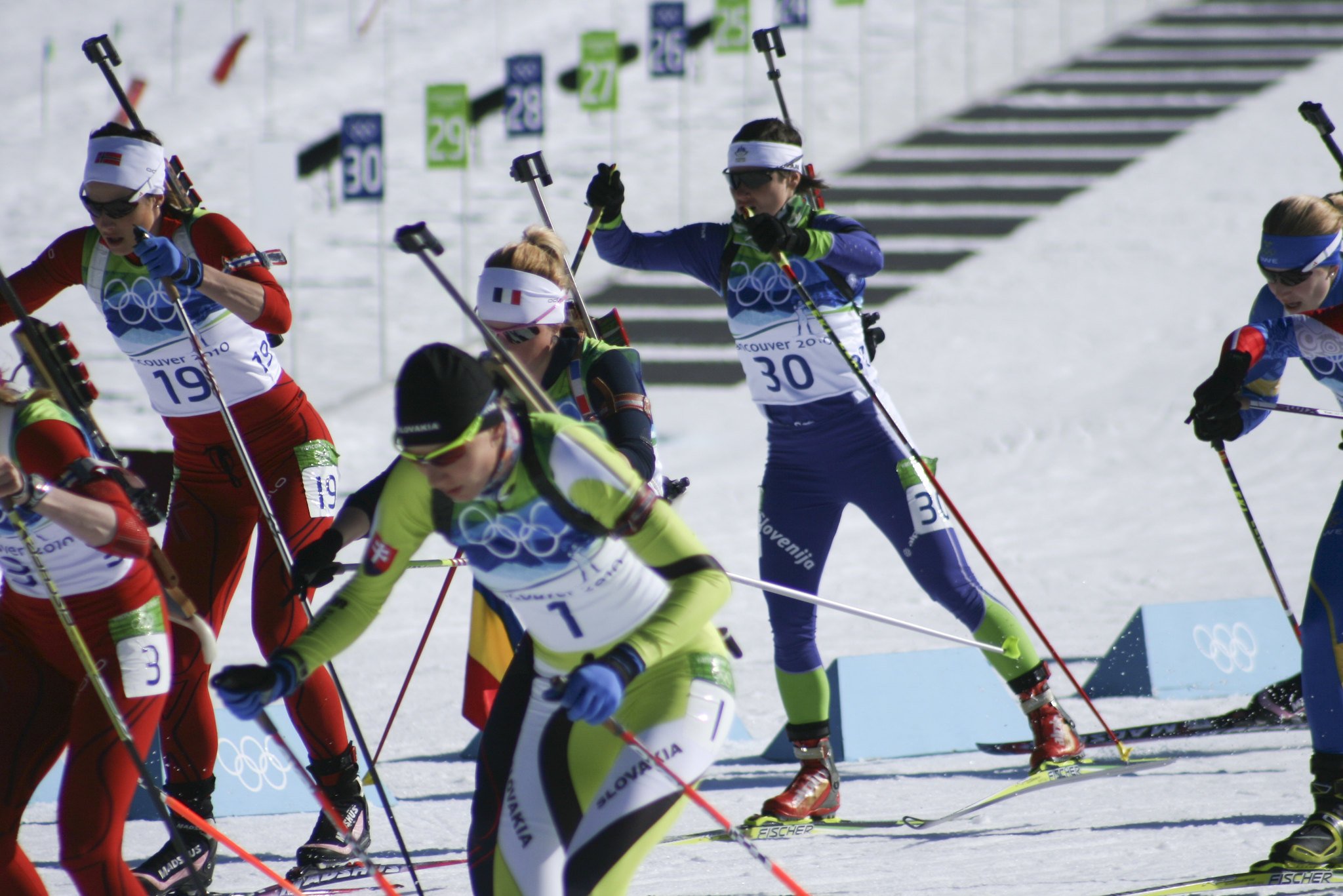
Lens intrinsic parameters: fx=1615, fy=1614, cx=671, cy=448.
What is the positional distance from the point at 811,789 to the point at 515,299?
1.94 m

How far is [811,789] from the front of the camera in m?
5.24

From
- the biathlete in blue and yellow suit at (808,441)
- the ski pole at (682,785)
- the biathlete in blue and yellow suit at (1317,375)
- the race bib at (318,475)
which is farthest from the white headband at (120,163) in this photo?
the biathlete in blue and yellow suit at (1317,375)

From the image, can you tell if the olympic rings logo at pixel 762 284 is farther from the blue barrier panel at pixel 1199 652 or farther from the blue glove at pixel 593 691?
the blue barrier panel at pixel 1199 652

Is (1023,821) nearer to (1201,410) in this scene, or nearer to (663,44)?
(1201,410)

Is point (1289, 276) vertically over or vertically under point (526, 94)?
over

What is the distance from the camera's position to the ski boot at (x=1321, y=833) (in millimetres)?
4086

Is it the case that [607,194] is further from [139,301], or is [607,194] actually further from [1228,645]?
[1228,645]

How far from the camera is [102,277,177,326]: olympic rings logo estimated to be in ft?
15.4

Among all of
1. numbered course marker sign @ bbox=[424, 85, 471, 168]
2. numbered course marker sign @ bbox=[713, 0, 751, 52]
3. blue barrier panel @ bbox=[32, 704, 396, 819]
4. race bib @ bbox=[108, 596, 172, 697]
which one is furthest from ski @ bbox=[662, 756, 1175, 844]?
numbered course marker sign @ bbox=[713, 0, 751, 52]

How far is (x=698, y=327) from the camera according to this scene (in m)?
15.7

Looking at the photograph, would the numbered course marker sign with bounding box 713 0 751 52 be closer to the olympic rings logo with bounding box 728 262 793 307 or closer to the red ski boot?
the olympic rings logo with bounding box 728 262 793 307

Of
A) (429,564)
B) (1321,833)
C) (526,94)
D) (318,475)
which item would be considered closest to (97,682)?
(429,564)

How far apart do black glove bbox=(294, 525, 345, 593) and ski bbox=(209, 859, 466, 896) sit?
0.97m

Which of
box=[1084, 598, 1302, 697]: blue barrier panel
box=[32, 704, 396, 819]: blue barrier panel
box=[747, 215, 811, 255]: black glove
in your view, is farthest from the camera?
box=[1084, 598, 1302, 697]: blue barrier panel
